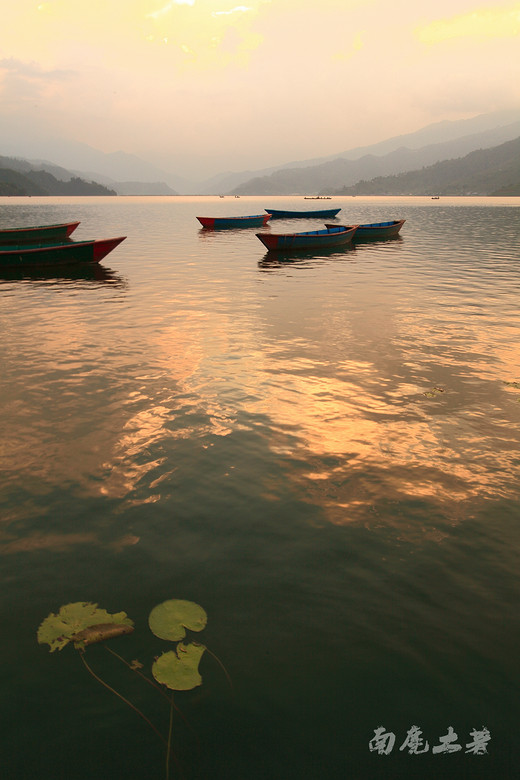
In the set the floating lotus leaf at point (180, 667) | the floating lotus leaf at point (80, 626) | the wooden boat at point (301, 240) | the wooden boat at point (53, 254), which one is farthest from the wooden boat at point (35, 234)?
the floating lotus leaf at point (180, 667)

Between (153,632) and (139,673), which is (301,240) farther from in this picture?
(139,673)

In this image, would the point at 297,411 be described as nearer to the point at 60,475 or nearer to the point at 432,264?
the point at 60,475

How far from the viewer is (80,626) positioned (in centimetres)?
529

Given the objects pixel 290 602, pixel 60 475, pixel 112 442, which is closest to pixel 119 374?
pixel 112 442

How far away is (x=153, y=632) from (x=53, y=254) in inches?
1226

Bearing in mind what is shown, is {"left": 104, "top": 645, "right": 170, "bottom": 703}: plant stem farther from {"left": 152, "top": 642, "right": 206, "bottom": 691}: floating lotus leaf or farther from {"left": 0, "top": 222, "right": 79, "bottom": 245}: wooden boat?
{"left": 0, "top": 222, "right": 79, "bottom": 245}: wooden boat

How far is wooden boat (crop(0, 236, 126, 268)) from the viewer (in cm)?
3094

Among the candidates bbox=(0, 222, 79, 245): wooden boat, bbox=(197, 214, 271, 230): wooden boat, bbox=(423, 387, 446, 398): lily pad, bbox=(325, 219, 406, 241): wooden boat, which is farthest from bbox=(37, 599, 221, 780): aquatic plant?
bbox=(197, 214, 271, 230): wooden boat

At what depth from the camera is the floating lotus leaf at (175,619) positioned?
5188 millimetres

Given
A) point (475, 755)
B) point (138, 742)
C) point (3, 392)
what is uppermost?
point (3, 392)

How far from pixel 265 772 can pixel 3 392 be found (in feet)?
35.2

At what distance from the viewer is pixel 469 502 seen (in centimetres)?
752

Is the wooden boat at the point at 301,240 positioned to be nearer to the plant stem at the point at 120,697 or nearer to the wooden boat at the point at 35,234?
the wooden boat at the point at 35,234

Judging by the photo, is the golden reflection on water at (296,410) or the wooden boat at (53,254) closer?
the golden reflection on water at (296,410)
